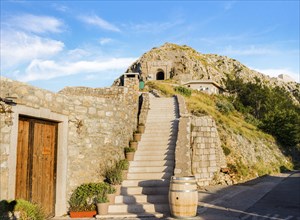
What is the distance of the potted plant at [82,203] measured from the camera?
8758mm

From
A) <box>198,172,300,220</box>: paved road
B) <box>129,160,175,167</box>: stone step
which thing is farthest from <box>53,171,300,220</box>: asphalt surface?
<box>129,160,175,167</box>: stone step

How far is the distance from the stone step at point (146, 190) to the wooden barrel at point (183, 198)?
5.66 feet

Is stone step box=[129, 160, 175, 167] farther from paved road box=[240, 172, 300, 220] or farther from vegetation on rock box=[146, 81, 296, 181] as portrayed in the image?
vegetation on rock box=[146, 81, 296, 181]

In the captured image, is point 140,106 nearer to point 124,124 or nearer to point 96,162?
point 124,124

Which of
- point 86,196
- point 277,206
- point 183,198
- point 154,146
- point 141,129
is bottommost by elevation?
point 277,206

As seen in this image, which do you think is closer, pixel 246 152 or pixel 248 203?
pixel 248 203

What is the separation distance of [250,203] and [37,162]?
664 centimetres

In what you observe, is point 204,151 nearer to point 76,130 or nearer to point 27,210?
point 76,130

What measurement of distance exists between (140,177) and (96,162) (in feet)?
5.27

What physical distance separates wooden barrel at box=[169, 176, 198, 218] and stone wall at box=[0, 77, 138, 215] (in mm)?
3028

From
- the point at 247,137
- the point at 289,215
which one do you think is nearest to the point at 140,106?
the point at 247,137

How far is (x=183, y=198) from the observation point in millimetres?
7891


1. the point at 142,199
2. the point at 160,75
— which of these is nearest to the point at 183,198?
the point at 142,199

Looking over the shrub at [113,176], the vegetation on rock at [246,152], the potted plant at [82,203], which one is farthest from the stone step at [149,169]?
the vegetation on rock at [246,152]
